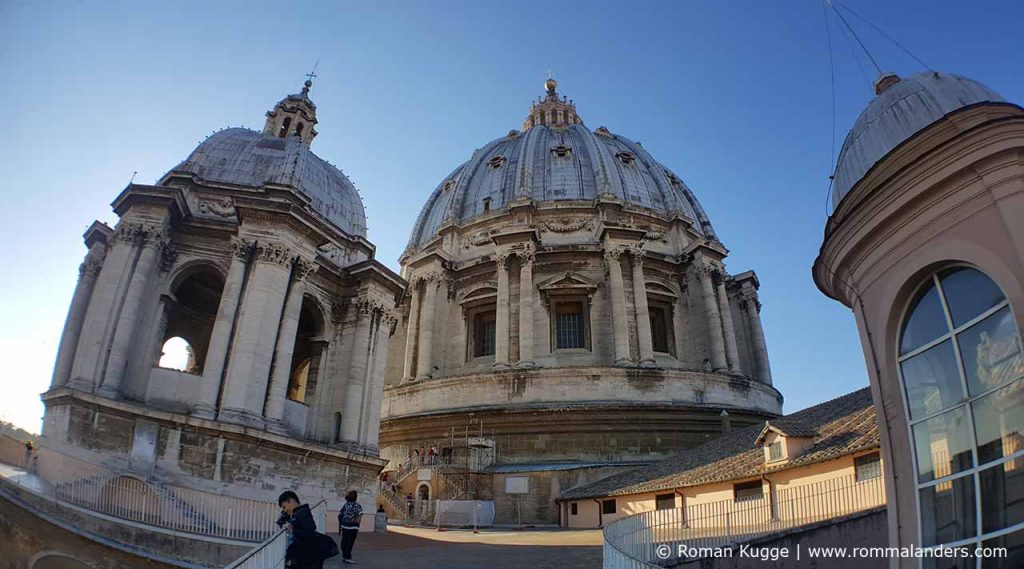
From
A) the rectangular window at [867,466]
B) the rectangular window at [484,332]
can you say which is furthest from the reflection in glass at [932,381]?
the rectangular window at [484,332]

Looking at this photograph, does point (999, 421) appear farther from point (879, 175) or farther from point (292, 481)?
point (292, 481)

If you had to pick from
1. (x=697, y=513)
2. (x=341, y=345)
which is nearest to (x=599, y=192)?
(x=341, y=345)

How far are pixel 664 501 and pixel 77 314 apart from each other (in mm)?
22061

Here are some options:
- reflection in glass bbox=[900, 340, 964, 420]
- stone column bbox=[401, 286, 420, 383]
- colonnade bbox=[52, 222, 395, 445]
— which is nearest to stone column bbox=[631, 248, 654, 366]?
stone column bbox=[401, 286, 420, 383]

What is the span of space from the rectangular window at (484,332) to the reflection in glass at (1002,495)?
103ft

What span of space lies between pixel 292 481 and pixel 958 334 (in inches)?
752

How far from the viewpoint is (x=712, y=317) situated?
1401 inches

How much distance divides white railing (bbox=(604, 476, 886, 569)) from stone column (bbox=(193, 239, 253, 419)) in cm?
1402

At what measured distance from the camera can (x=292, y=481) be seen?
19531 millimetres

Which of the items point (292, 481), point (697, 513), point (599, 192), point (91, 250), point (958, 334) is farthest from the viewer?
point (599, 192)

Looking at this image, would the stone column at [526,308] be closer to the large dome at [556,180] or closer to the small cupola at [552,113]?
the large dome at [556,180]

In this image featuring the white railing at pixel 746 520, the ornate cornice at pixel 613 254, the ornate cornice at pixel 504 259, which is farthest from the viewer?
the ornate cornice at pixel 504 259

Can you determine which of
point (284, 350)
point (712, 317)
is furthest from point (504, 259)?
point (284, 350)

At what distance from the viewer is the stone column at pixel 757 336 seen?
128 ft
